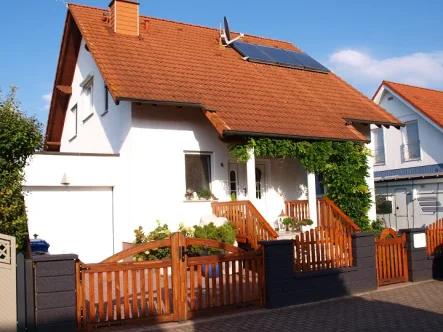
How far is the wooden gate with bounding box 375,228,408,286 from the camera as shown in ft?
35.1

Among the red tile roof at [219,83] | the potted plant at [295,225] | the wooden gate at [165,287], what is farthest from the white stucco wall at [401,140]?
the wooden gate at [165,287]

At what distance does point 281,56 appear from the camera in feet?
62.6

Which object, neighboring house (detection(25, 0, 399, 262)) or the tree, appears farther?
neighboring house (detection(25, 0, 399, 262))

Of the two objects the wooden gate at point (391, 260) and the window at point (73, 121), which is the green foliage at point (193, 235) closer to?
the wooden gate at point (391, 260)

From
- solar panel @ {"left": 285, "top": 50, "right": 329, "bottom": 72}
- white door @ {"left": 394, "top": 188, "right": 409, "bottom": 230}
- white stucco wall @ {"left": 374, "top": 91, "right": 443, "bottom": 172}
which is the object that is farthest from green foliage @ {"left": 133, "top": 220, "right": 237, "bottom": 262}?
white stucco wall @ {"left": 374, "top": 91, "right": 443, "bottom": 172}

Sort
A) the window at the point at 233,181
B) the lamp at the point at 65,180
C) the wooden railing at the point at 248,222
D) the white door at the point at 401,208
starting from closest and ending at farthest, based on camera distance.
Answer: the wooden railing at the point at 248,222 → the lamp at the point at 65,180 → the window at the point at 233,181 → the white door at the point at 401,208

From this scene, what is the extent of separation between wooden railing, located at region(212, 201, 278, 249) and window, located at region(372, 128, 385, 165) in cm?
1407

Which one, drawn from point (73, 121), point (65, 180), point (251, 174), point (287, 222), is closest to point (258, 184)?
point (287, 222)

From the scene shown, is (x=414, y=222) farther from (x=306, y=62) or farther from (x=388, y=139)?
(x=306, y=62)

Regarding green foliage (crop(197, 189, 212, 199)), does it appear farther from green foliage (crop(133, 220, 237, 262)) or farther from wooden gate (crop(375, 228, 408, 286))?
wooden gate (crop(375, 228, 408, 286))

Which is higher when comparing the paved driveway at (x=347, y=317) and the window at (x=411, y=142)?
the window at (x=411, y=142)

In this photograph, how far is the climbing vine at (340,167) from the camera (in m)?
13.8

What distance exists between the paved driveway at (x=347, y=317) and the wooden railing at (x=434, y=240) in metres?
1.94

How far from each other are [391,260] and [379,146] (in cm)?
1513
